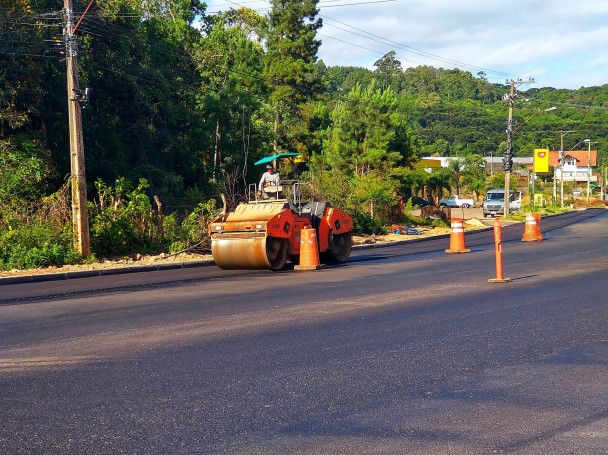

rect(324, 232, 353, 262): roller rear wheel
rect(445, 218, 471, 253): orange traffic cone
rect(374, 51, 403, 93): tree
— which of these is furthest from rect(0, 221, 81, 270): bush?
rect(374, 51, 403, 93): tree

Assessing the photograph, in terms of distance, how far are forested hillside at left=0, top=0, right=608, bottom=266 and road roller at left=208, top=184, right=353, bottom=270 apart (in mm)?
4669

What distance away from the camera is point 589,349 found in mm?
8352

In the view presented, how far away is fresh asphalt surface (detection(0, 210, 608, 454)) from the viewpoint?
17.9 feet

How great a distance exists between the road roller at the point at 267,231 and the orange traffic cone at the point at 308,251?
22cm

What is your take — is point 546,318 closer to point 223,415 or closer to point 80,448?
point 223,415

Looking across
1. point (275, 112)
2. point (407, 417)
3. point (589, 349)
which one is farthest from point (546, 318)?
point (275, 112)

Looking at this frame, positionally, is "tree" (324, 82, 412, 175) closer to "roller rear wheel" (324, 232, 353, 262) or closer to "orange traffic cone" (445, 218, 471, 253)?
"orange traffic cone" (445, 218, 471, 253)

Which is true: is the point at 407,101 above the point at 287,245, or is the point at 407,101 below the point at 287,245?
above

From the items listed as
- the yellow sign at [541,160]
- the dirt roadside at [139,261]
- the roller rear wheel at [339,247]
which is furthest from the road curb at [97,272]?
A: the yellow sign at [541,160]

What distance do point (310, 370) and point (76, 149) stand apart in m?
14.7

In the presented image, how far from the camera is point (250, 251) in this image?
17.5 m

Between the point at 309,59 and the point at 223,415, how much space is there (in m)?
54.9

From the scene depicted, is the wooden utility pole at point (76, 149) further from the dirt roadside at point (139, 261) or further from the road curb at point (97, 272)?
the road curb at point (97, 272)

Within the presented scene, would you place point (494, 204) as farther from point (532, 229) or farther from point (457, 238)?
point (457, 238)
